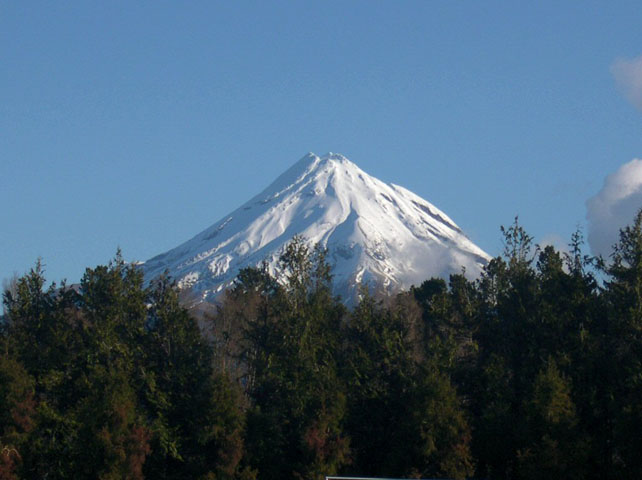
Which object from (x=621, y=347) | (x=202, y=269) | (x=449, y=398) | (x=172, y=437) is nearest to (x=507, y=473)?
(x=449, y=398)

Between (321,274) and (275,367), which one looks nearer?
(275,367)

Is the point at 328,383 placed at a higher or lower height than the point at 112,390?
lower

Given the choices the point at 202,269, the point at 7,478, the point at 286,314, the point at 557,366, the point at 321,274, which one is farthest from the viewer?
the point at 202,269

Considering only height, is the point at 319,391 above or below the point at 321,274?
below

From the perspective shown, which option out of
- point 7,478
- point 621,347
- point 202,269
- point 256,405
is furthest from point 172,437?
point 202,269

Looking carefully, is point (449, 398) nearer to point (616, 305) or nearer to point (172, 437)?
point (616, 305)

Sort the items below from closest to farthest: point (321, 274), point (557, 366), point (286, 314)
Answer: point (557, 366) → point (286, 314) → point (321, 274)

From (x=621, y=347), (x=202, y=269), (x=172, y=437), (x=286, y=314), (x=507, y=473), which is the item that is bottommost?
(x=507, y=473)
